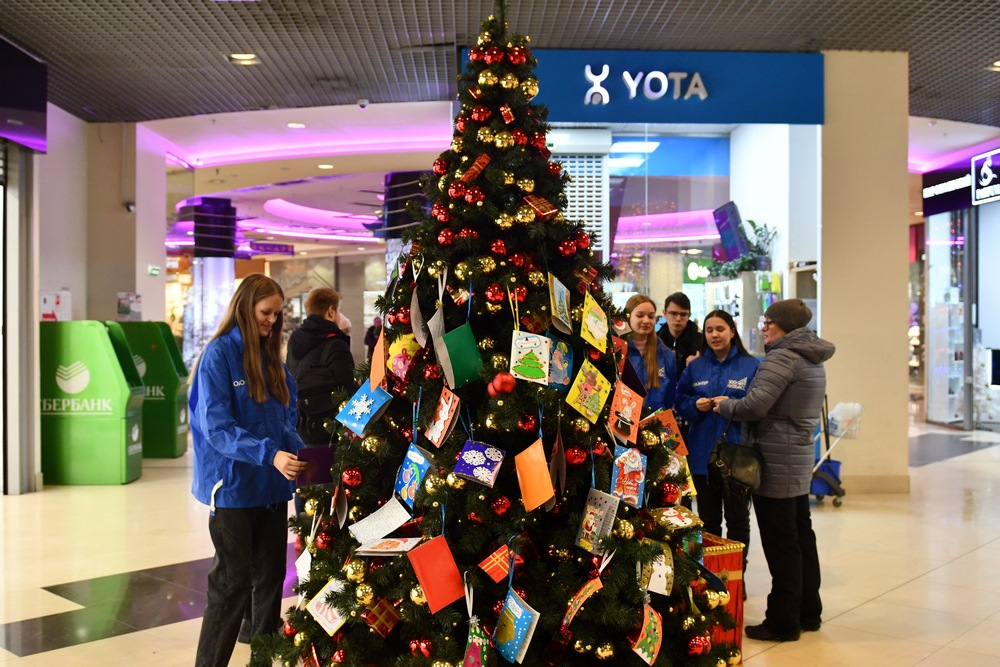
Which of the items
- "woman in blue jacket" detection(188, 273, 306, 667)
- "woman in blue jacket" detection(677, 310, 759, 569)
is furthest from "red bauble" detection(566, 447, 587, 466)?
"woman in blue jacket" detection(677, 310, 759, 569)

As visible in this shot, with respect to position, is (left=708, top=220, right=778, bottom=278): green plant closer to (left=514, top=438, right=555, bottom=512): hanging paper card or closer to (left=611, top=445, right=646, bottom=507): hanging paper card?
(left=611, top=445, right=646, bottom=507): hanging paper card

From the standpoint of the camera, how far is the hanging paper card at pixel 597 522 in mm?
2689

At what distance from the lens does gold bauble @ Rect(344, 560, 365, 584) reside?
2715mm

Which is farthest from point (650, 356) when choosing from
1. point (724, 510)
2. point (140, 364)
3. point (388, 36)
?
point (140, 364)

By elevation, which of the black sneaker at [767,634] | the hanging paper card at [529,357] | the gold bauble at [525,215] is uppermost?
the gold bauble at [525,215]

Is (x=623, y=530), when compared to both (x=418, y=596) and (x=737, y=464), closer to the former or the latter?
(x=418, y=596)

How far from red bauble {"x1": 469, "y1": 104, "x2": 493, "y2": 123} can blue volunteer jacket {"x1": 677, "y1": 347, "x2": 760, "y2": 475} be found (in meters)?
2.08

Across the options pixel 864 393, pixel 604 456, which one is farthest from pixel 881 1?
pixel 604 456

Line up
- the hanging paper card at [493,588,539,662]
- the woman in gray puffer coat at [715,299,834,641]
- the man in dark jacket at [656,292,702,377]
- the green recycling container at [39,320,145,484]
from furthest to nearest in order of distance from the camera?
1. the green recycling container at [39,320,145,484]
2. the man in dark jacket at [656,292,702,377]
3. the woman in gray puffer coat at [715,299,834,641]
4. the hanging paper card at [493,588,539,662]

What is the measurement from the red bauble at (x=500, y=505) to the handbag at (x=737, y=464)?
170cm

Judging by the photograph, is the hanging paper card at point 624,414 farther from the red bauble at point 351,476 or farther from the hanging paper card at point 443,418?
the red bauble at point 351,476

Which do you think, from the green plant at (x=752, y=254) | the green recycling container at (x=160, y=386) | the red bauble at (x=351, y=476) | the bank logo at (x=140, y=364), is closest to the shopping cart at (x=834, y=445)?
the green plant at (x=752, y=254)

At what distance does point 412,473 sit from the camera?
275 centimetres

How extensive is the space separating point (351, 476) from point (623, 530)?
814 millimetres
